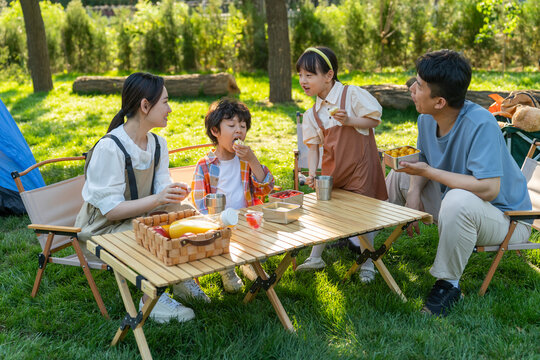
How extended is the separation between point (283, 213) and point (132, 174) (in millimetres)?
1005

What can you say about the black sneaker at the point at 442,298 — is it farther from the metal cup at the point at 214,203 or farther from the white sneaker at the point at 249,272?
the metal cup at the point at 214,203

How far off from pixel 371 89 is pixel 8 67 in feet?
38.2

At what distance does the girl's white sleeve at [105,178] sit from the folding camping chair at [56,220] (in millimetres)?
214

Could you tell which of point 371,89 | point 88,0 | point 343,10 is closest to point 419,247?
point 371,89

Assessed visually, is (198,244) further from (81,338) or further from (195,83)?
(195,83)

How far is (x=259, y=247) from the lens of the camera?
2605 millimetres

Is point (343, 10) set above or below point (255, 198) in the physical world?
above

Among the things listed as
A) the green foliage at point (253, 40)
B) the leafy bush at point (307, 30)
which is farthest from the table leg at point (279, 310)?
the leafy bush at point (307, 30)

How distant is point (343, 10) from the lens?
13.8 metres

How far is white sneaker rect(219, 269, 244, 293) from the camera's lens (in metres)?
3.52

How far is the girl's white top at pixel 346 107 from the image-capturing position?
12.1ft

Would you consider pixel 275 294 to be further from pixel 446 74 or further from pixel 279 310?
pixel 446 74

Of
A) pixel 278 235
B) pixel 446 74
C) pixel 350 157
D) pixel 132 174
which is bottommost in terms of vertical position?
pixel 278 235

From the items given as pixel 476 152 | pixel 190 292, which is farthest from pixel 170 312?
pixel 476 152
